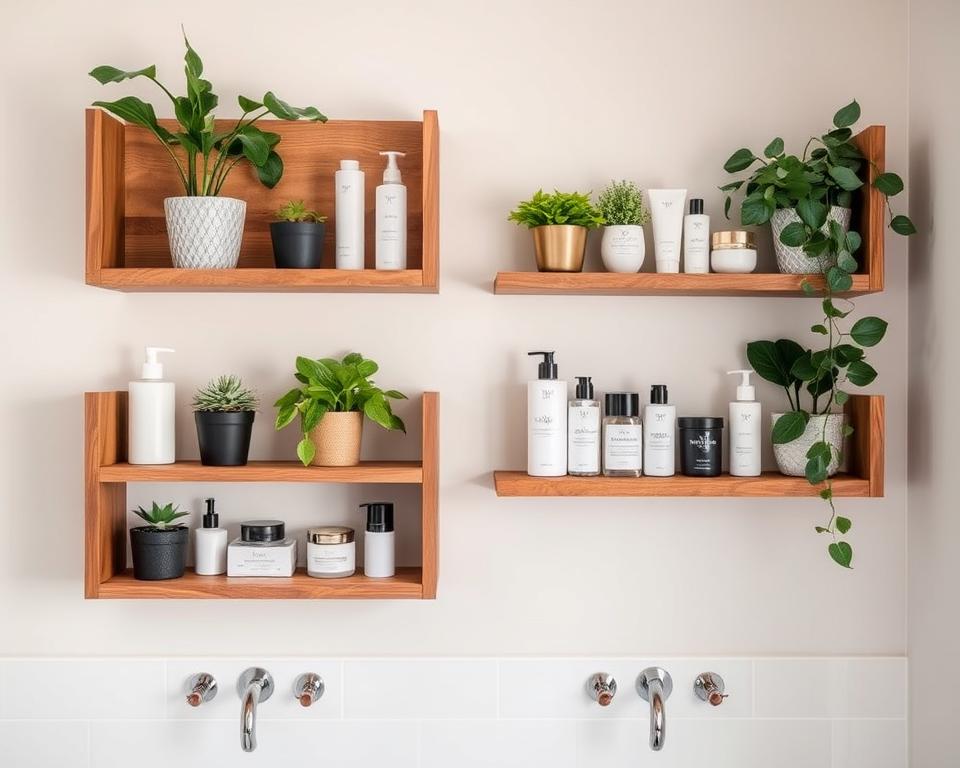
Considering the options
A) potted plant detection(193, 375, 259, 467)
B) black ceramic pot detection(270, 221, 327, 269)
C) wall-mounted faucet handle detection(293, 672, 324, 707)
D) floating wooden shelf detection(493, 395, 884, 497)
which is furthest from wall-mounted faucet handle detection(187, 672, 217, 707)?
black ceramic pot detection(270, 221, 327, 269)

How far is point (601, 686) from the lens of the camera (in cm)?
160

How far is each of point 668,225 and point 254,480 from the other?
0.84 meters

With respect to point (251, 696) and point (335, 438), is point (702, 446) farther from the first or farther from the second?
point (251, 696)

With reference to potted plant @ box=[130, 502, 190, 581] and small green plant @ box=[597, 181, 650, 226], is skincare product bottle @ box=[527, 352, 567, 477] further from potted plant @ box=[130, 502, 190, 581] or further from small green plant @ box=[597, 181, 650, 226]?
potted plant @ box=[130, 502, 190, 581]

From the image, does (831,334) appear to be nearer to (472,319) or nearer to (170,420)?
(472,319)

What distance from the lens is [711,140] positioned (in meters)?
1.62

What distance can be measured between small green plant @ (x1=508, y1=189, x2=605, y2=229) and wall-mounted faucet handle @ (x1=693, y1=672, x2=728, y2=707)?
85cm

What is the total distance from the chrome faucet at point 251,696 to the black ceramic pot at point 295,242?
75 centimetres

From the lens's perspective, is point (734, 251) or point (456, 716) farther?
Result: point (456, 716)

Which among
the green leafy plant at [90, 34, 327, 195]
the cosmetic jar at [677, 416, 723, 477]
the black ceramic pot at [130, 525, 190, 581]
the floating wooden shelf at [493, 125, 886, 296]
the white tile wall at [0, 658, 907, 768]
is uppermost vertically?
the green leafy plant at [90, 34, 327, 195]

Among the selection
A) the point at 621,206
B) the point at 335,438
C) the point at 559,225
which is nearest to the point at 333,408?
the point at 335,438

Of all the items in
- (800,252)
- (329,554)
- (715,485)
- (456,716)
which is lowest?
(456,716)

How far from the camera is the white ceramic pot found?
1.51m

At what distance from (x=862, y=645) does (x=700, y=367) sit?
1.99 ft
